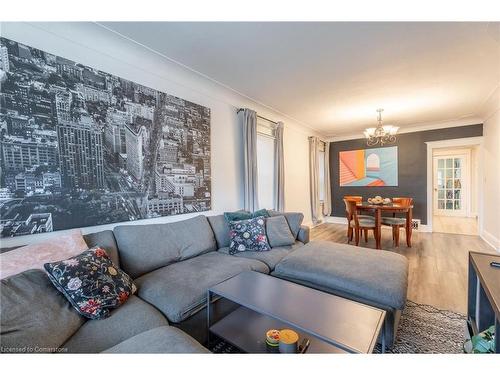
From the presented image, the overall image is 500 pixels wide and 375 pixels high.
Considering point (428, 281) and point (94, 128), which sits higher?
point (94, 128)

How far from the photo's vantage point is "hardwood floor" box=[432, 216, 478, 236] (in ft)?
15.8

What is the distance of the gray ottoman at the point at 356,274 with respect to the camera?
1.49 metres

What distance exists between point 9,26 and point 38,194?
3.62 feet

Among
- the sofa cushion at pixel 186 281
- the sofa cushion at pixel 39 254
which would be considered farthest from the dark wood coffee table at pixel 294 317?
the sofa cushion at pixel 39 254

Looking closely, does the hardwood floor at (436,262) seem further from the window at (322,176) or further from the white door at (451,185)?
the white door at (451,185)

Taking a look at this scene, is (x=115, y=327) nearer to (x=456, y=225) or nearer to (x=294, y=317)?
(x=294, y=317)

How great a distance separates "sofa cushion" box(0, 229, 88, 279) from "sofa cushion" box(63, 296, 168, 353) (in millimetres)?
465

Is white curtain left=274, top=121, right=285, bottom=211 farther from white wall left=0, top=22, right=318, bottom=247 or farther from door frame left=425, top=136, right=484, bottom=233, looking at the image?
door frame left=425, top=136, right=484, bottom=233

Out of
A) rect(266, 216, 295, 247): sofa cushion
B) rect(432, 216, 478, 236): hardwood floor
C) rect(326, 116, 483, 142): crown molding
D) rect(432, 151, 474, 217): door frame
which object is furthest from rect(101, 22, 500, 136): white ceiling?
rect(432, 151, 474, 217): door frame

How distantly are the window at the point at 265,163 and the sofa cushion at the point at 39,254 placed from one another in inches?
106
